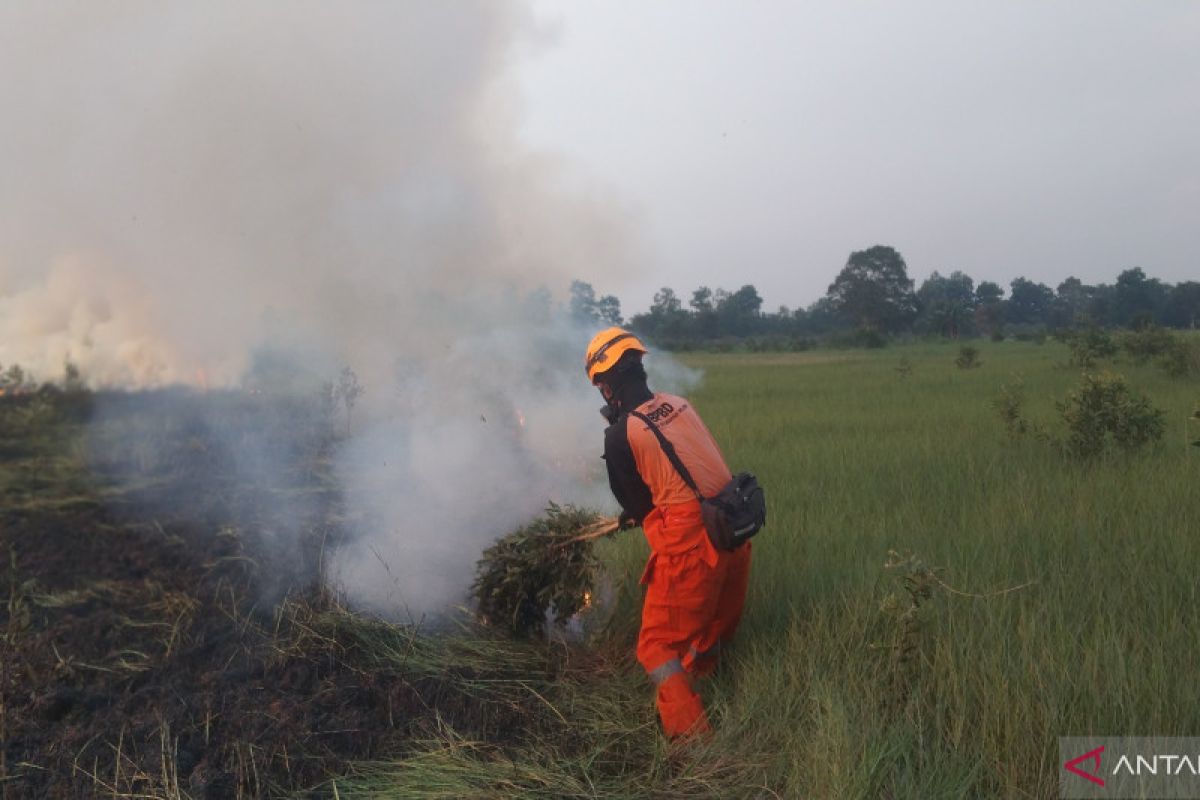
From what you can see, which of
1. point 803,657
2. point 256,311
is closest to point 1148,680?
point 803,657

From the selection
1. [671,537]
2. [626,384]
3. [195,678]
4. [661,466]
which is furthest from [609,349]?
[195,678]

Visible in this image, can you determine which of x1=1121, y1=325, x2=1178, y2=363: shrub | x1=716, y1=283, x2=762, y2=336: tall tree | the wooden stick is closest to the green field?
the wooden stick

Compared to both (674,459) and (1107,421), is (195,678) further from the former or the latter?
(1107,421)

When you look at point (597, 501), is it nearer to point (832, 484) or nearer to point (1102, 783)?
point (832, 484)

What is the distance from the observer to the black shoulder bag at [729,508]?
394cm

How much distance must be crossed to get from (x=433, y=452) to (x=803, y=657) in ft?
15.2

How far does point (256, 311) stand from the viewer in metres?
10.5

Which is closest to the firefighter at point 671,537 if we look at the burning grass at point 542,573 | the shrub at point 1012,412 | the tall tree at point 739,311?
the burning grass at point 542,573

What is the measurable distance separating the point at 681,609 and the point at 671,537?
0.33 metres

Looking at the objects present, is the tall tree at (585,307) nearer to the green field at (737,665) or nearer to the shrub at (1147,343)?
the green field at (737,665)

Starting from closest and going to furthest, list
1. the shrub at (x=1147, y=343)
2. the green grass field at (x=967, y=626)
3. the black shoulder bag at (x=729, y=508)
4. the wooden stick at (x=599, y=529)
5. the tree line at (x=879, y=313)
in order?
the green grass field at (x=967, y=626) → the black shoulder bag at (x=729, y=508) → the wooden stick at (x=599, y=529) → the shrub at (x=1147, y=343) → the tree line at (x=879, y=313)

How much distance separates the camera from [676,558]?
13.5 feet

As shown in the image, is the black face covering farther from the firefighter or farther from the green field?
the green field

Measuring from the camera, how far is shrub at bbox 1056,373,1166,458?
8.15 metres
